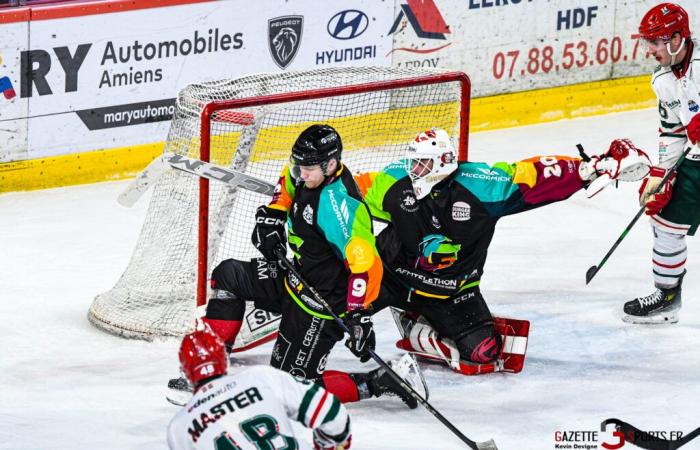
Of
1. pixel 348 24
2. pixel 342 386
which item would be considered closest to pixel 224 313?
pixel 342 386

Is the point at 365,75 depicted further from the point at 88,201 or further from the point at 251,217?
the point at 88,201

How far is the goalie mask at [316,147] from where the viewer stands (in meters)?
5.40

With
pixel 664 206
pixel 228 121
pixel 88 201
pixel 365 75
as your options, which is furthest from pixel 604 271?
pixel 88 201

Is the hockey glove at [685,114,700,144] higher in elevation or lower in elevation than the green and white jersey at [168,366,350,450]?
higher

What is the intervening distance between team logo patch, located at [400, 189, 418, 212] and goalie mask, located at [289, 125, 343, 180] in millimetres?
554

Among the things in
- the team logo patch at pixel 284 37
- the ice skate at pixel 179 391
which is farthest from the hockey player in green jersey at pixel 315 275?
the team logo patch at pixel 284 37

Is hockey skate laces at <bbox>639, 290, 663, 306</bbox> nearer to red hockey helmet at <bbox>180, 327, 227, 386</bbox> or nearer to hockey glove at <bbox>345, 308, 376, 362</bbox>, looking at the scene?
hockey glove at <bbox>345, 308, 376, 362</bbox>

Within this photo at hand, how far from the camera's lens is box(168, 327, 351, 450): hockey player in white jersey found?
13.2 ft

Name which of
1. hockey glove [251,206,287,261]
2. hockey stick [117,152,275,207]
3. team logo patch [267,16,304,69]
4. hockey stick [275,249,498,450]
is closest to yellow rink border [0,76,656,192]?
team logo patch [267,16,304,69]

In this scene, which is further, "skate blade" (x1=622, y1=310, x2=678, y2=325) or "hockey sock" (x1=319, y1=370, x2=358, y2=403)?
"skate blade" (x1=622, y1=310, x2=678, y2=325)

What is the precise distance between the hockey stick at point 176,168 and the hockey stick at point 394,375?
523mm

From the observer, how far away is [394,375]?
553 cm

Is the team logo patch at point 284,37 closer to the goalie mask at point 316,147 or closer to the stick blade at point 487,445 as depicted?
the goalie mask at point 316,147

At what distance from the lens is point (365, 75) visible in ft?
22.9
